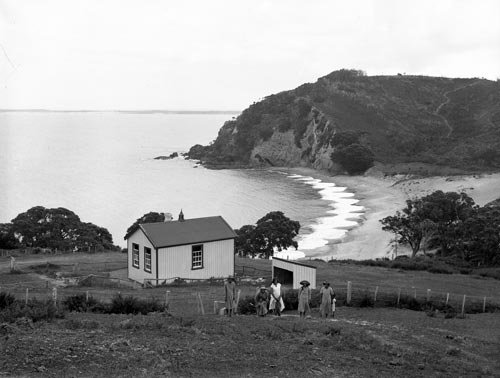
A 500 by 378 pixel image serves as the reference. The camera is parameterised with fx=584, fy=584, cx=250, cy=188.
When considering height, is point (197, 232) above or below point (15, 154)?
below

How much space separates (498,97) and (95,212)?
121898 mm

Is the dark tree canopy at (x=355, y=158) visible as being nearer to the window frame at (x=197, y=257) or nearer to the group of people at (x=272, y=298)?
the window frame at (x=197, y=257)

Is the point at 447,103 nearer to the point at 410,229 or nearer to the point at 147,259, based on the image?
the point at 410,229

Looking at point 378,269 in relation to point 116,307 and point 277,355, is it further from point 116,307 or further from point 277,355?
point 277,355

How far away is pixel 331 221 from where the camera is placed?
7175 centimetres

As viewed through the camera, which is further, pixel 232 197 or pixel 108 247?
pixel 232 197

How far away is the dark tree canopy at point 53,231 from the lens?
48.5 metres

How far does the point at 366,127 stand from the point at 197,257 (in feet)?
375

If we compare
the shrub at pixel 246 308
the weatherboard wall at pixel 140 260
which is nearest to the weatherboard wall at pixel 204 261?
the weatherboard wall at pixel 140 260

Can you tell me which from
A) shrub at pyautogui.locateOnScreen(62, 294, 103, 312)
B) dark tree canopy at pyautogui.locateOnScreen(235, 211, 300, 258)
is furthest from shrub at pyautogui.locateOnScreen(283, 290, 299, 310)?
dark tree canopy at pyautogui.locateOnScreen(235, 211, 300, 258)

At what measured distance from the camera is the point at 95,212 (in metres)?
79.1

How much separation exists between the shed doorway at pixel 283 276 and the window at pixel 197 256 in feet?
14.8

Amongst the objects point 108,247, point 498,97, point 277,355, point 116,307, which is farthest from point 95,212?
point 498,97

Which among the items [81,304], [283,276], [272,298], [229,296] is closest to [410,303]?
[283,276]
